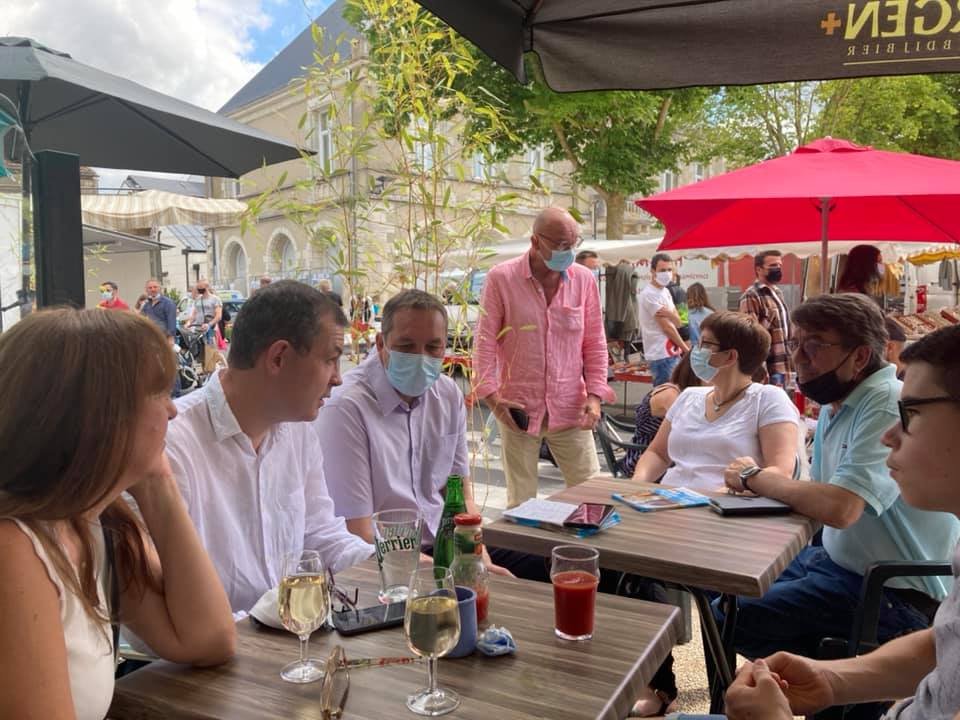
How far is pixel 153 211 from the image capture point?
7895 mm

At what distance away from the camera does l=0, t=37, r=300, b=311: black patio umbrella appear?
Answer: 2699 mm

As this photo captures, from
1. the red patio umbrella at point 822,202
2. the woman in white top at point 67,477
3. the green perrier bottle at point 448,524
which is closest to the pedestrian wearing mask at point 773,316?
the red patio umbrella at point 822,202

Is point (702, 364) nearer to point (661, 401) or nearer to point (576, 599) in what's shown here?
point (661, 401)

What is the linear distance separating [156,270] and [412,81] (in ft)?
31.4

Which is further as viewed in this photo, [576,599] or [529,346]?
[529,346]

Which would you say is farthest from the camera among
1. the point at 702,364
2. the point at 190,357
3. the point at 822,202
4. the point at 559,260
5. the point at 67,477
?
the point at 190,357

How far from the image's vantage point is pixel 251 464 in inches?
79.0

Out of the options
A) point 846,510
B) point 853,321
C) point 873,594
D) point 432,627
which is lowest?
point 873,594

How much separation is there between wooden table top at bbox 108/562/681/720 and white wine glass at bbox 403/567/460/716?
3 cm

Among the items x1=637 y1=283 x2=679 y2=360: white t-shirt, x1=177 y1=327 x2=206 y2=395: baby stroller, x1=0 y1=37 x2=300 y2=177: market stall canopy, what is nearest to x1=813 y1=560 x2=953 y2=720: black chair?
x1=0 y1=37 x2=300 y2=177: market stall canopy

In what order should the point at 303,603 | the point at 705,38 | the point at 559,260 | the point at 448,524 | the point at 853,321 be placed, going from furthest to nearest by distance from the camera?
the point at 559,260, the point at 853,321, the point at 705,38, the point at 448,524, the point at 303,603

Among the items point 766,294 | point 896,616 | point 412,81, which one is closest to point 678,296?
point 766,294

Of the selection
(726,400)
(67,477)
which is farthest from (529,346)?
(67,477)

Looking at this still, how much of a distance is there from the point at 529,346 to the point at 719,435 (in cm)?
125
